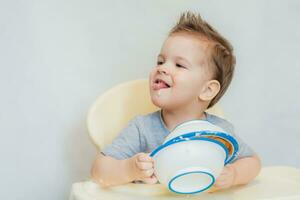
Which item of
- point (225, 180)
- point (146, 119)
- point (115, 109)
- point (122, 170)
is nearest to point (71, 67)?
point (115, 109)

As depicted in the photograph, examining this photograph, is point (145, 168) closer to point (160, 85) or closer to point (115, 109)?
point (160, 85)

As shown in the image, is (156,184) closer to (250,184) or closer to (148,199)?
(148,199)

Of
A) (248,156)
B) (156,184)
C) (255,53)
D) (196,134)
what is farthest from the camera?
(255,53)

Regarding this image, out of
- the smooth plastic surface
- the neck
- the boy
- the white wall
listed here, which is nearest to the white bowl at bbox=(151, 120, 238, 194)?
the smooth plastic surface

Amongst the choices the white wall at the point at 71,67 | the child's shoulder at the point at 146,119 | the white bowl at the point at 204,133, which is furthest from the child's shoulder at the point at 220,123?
the white wall at the point at 71,67

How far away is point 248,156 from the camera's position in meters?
0.94

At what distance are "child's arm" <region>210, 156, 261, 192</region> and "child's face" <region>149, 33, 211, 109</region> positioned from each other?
0.17 m

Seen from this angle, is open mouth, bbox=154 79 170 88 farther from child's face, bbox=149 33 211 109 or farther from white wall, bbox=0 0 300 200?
white wall, bbox=0 0 300 200

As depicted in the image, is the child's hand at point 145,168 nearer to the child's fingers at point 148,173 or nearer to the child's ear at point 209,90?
the child's fingers at point 148,173

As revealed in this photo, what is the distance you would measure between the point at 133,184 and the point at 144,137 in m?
0.16

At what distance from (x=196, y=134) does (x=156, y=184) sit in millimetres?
162

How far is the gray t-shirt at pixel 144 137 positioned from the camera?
93cm

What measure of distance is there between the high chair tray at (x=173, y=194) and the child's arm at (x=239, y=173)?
0.04 feet

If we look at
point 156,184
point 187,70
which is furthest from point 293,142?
point 156,184
